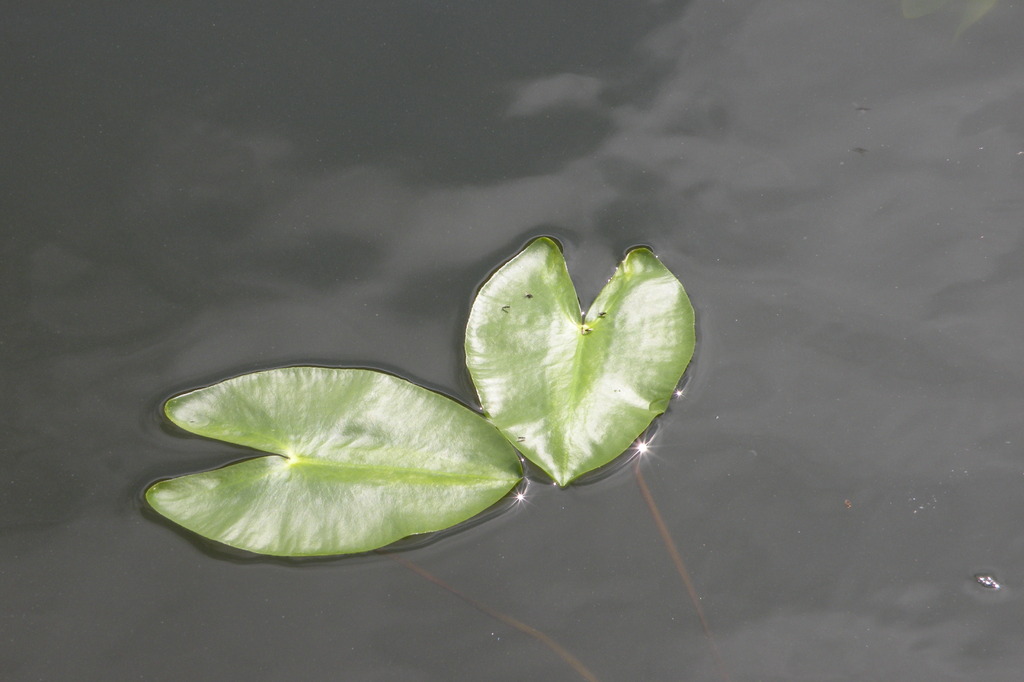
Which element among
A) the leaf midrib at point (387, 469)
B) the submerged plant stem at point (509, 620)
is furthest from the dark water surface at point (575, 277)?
the leaf midrib at point (387, 469)

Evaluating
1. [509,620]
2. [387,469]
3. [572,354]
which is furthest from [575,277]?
[509,620]

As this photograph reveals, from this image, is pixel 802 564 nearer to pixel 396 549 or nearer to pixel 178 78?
pixel 396 549

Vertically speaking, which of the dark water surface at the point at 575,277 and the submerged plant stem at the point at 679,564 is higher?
the dark water surface at the point at 575,277

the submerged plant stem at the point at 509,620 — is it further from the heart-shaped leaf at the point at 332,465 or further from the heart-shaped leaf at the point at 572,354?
the heart-shaped leaf at the point at 572,354

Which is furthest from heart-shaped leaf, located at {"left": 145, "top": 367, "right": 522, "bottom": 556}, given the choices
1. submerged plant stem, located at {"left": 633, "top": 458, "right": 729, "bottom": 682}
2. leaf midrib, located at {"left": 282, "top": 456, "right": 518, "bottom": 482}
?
submerged plant stem, located at {"left": 633, "top": 458, "right": 729, "bottom": 682}

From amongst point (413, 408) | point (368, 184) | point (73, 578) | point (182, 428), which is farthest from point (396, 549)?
point (368, 184)
